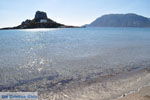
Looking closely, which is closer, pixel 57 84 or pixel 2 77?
pixel 57 84

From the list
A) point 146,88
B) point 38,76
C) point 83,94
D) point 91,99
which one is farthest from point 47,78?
point 146,88

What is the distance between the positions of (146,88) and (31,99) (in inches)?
324

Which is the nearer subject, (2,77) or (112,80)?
(112,80)

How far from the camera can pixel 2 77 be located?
55.5ft

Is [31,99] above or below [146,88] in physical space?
above

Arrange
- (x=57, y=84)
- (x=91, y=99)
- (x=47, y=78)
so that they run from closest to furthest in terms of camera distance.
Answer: (x=91, y=99) → (x=57, y=84) → (x=47, y=78)

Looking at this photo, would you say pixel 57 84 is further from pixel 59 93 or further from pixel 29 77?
pixel 29 77

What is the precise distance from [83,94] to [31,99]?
5.03 meters

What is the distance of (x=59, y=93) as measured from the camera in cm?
1287

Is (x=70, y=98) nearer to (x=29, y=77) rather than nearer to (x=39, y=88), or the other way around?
(x=39, y=88)

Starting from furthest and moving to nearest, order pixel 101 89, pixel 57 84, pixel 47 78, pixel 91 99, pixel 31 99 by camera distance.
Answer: pixel 47 78 → pixel 57 84 → pixel 101 89 → pixel 91 99 → pixel 31 99

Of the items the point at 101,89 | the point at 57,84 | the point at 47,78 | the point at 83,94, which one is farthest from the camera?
the point at 47,78

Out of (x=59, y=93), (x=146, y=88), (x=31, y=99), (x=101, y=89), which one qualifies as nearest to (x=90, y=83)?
(x=101, y=89)

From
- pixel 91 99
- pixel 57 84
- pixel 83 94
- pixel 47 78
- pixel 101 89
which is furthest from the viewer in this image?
pixel 47 78
